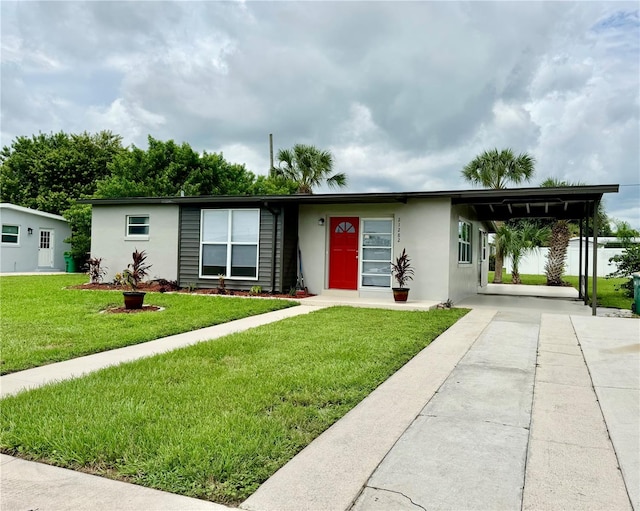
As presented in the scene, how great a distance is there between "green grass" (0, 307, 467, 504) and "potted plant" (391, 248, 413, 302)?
4880mm

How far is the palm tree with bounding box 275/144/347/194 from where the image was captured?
978 inches

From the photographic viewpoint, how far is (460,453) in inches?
113

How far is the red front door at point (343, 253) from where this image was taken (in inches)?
482

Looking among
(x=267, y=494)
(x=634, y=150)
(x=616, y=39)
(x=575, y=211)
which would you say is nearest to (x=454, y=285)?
(x=575, y=211)

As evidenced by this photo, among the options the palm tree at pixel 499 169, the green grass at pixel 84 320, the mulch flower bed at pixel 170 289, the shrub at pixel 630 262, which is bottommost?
the green grass at pixel 84 320

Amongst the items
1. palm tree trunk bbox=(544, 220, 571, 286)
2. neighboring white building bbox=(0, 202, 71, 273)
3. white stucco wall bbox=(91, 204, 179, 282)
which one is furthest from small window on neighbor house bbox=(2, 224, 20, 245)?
palm tree trunk bbox=(544, 220, 571, 286)

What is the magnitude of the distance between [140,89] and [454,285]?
13530 mm

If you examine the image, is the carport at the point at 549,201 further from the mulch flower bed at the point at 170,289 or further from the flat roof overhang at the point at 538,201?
the mulch flower bed at the point at 170,289

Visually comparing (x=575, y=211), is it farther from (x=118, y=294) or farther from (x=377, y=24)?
(x=118, y=294)

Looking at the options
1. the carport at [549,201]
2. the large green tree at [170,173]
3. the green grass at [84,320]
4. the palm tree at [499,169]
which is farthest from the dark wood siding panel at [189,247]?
the palm tree at [499,169]

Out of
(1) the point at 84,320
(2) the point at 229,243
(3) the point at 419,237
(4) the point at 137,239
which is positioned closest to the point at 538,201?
(3) the point at 419,237

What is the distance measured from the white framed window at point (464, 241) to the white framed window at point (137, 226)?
373 inches

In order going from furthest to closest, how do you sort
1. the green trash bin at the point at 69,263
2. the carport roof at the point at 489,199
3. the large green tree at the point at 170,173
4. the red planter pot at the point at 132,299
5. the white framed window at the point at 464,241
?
the large green tree at the point at 170,173 → the green trash bin at the point at 69,263 → the white framed window at the point at 464,241 → the carport roof at the point at 489,199 → the red planter pot at the point at 132,299

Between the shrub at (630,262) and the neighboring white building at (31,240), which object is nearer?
the shrub at (630,262)
